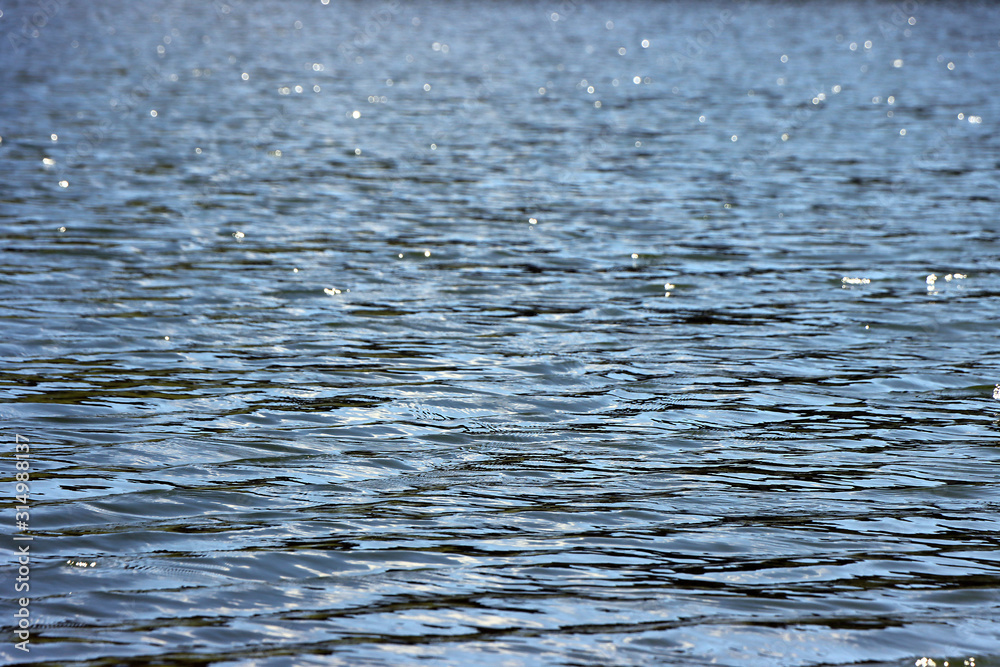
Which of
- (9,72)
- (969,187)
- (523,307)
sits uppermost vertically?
(9,72)

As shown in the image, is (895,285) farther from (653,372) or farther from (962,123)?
(962,123)

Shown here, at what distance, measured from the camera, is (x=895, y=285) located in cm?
1595

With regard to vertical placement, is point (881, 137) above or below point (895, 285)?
above

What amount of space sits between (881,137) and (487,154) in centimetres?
987

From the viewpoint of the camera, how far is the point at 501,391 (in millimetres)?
11391

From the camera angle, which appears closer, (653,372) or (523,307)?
(653,372)

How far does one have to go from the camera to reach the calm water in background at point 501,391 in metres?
7.13

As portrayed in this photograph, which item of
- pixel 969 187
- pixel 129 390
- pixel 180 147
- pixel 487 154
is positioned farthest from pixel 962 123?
pixel 129 390

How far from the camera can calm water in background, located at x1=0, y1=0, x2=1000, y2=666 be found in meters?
7.13

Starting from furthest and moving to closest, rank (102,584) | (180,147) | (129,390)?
(180,147) → (129,390) → (102,584)
